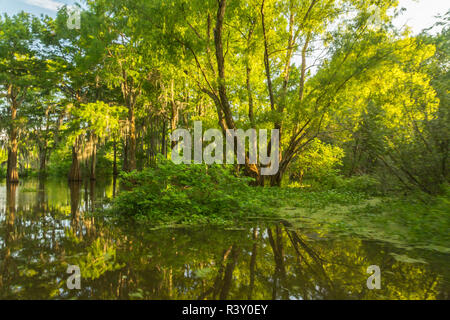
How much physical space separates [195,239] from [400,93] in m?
6.78

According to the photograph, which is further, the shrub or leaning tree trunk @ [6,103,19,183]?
leaning tree trunk @ [6,103,19,183]

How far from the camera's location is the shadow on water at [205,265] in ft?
9.36

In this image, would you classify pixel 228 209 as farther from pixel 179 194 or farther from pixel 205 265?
pixel 205 265

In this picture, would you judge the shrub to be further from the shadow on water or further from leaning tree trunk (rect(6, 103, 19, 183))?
leaning tree trunk (rect(6, 103, 19, 183))

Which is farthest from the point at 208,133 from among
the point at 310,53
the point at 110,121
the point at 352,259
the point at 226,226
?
the point at 352,259

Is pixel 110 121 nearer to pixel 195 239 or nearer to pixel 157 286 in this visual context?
pixel 195 239

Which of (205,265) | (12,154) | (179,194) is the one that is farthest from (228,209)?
(12,154)

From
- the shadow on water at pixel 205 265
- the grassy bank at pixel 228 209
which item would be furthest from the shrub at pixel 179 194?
the shadow on water at pixel 205 265

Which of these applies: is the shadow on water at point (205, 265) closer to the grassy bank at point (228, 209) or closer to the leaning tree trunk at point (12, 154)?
the grassy bank at point (228, 209)

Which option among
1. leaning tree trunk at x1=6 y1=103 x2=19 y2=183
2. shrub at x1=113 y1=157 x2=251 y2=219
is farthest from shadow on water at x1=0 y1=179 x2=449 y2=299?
leaning tree trunk at x1=6 y1=103 x2=19 y2=183

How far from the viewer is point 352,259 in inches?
155

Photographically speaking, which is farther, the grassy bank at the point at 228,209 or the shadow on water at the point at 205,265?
Answer: the grassy bank at the point at 228,209

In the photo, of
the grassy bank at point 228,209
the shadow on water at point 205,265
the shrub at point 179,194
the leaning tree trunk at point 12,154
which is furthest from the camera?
the leaning tree trunk at point 12,154

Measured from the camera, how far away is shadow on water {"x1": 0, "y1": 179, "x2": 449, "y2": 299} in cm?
285
